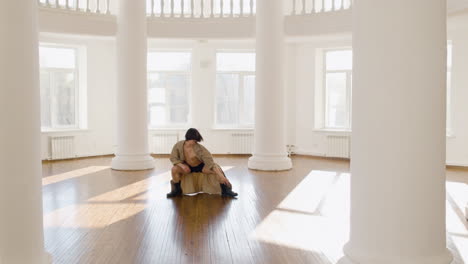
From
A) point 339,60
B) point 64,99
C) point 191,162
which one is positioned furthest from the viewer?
point 339,60

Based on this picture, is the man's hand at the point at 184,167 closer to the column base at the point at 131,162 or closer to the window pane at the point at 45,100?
the column base at the point at 131,162

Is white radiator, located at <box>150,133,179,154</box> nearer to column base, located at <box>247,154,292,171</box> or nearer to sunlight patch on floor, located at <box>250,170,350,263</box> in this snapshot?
column base, located at <box>247,154,292,171</box>

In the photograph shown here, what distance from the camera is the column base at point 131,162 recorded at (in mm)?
9906

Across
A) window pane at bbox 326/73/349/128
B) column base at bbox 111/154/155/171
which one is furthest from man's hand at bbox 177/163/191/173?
window pane at bbox 326/73/349/128

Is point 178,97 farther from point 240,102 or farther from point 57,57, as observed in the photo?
point 57,57

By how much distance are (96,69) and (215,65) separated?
3275mm

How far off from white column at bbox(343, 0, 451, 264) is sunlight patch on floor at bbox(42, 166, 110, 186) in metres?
6.69

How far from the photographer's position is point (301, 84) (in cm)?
1300

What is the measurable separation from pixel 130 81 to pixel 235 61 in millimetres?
4176

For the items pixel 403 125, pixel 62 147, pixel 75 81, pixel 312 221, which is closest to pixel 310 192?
pixel 312 221

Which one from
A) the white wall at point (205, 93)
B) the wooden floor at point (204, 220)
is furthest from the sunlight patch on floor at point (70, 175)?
the white wall at point (205, 93)

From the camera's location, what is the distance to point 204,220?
18.1ft

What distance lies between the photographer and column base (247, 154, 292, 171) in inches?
390

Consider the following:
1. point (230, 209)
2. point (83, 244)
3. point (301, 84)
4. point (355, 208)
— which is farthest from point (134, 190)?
point (301, 84)
